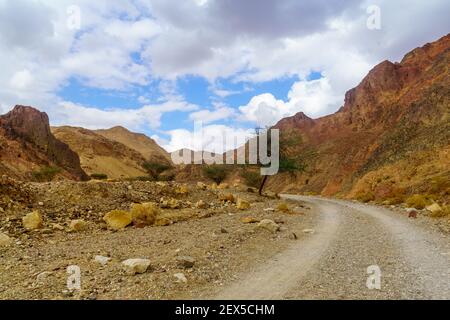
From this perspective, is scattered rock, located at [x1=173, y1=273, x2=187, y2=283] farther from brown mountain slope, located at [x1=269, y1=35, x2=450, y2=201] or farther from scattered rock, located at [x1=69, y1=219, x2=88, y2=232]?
brown mountain slope, located at [x1=269, y1=35, x2=450, y2=201]

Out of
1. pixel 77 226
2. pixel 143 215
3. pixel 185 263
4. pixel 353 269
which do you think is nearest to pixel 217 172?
pixel 143 215

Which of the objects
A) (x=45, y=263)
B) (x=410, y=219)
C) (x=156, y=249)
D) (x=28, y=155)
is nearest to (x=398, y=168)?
(x=410, y=219)

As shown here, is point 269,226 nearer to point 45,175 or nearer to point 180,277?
point 180,277

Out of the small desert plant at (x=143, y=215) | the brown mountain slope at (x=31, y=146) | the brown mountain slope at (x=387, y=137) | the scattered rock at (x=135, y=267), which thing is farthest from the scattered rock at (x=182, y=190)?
the brown mountain slope at (x=31, y=146)

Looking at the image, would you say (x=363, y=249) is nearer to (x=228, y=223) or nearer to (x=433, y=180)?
(x=228, y=223)

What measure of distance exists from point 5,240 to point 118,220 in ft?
16.7

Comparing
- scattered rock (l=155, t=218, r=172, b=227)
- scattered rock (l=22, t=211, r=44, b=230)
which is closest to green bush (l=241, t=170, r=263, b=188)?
scattered rock (l=155, t=218, r=172, b=227)

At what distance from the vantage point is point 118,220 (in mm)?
18094

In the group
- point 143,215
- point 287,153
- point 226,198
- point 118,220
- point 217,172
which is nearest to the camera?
point 118,220

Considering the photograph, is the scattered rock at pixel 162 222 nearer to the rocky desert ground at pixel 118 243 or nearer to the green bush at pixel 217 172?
the rocky desert ground at pixel 118 243

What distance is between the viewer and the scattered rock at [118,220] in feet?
58.6

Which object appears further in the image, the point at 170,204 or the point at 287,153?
the point at 287,153

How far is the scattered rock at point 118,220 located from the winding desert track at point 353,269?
8.12 m

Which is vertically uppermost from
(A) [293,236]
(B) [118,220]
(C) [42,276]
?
(B) [118,220]
